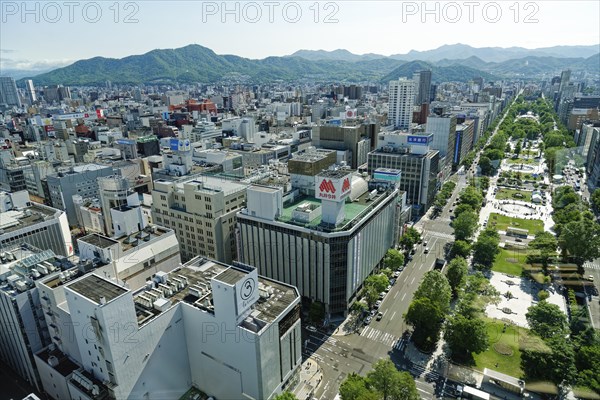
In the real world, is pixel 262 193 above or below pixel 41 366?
above

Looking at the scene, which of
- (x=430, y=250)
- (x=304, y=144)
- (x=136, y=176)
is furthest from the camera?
(x=304, y=144)

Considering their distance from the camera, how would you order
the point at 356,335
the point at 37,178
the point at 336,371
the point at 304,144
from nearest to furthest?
the point at 336,371
the point at 356,335
the point at 37,178
the point at 304,144

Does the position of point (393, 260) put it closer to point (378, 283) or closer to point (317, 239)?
point (378, 283)

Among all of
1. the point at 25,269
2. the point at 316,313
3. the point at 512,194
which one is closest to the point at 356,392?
the point at 316,313

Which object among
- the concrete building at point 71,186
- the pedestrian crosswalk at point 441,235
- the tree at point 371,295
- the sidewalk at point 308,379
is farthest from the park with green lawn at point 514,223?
the concrete building at point 71,186

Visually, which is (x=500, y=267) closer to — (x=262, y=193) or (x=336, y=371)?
(x=336, y=371)

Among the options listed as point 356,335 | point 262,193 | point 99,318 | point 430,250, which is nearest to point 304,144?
point 430,250
